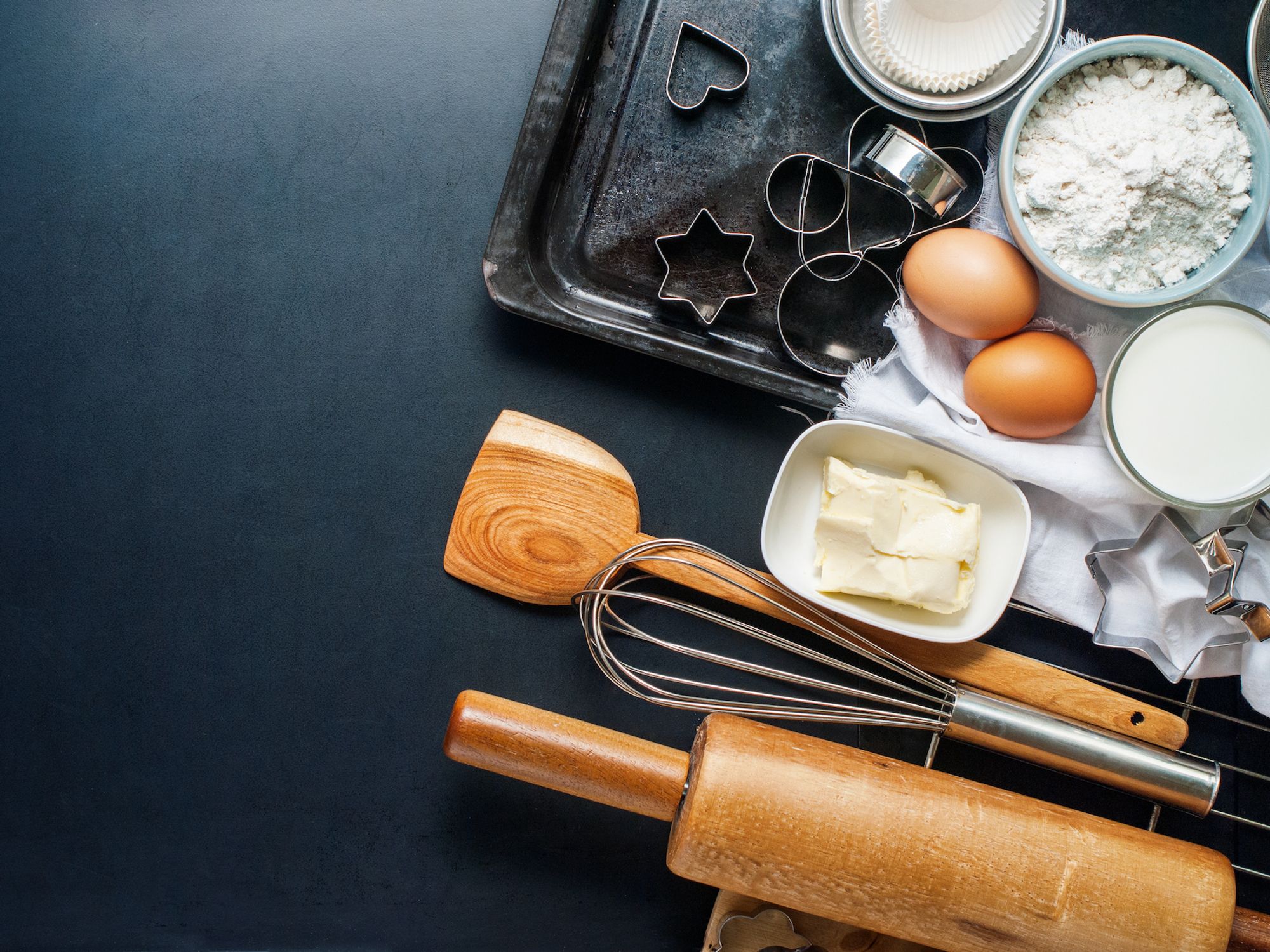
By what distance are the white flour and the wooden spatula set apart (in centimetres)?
30

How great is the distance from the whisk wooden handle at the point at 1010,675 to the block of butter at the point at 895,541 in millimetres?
45

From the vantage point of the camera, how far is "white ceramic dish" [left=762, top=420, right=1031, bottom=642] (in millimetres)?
612

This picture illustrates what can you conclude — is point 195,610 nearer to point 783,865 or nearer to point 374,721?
point 374,721

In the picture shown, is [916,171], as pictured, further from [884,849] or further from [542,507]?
[884,849]

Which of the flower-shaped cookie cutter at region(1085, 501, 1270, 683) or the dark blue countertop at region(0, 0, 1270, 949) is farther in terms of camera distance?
the dark blue countertop at region(0, 0, 1270, 949)

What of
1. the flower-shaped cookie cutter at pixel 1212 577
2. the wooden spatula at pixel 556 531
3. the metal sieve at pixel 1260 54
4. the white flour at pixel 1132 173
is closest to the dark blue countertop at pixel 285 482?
the wooden spatula at pixel 556 531

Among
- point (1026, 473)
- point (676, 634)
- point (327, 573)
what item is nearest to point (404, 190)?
point (327, 573)

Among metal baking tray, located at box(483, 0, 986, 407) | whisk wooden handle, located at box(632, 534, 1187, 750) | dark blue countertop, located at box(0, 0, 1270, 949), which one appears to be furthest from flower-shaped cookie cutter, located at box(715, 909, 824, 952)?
metal baking tray, located at box(483, 0, 986, 407)

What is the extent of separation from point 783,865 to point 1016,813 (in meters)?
0.17

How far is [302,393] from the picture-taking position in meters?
0.68

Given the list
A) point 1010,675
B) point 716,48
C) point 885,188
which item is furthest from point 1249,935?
point 716,48

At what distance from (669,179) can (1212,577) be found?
51 centimetres

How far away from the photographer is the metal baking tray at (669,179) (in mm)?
631

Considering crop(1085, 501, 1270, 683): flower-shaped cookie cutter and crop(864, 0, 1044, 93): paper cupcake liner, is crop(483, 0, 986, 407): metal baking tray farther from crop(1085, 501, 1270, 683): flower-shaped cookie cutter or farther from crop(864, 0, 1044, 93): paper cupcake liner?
crop(1085, 501, 1270, 683): flower-shaped cookie cutter
